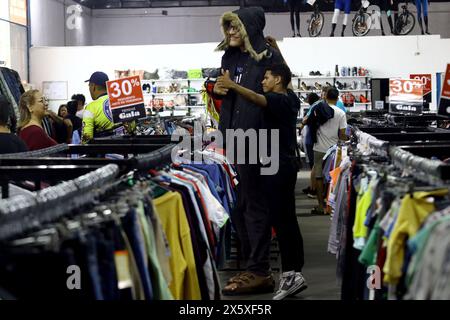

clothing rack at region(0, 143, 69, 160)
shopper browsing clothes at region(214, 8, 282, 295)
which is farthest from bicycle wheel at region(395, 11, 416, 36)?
clothing rack at region(0, 143, 69, 160)

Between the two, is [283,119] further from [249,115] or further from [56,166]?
[56,166]

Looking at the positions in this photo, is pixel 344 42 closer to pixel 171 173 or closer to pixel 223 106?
pixel 223 106

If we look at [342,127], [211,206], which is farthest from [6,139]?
[342,127]

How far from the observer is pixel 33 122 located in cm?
625

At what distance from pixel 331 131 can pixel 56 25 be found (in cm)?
1397

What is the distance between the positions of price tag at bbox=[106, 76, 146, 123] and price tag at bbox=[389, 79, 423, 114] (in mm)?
2934

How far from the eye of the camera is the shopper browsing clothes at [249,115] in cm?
549

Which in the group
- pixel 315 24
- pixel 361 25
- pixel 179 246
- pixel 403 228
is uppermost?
pixel 315 24

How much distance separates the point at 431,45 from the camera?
18.2m

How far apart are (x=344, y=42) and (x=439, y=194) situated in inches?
625

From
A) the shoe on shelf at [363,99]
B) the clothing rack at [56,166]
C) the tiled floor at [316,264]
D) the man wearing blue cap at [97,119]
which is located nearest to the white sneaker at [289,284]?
the tiled floor at [316,264]

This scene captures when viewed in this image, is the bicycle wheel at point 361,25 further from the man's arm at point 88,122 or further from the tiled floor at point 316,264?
the man's arm at point 88,122

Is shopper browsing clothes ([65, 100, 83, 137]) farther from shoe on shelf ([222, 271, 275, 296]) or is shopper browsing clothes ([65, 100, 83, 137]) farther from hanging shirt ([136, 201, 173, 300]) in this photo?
hanging shirt ([136, 201, 173, 300])

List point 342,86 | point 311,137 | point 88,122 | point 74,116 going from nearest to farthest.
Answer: point 88,122, point 311,137, point 74,116, point 342,86
